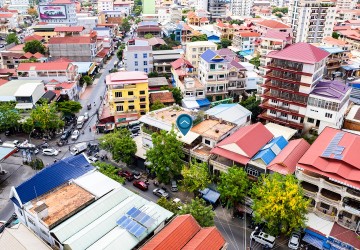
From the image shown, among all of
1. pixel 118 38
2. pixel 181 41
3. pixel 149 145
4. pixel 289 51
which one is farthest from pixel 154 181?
pixel 118 38

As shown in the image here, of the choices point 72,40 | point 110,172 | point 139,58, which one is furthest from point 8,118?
point 72,40

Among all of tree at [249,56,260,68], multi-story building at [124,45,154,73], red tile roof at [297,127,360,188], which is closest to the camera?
red tile roof at [297,127,360,188]

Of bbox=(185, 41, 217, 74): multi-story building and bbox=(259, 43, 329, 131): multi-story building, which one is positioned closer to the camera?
bbox=(259, 43, 329, 131): multi-story building

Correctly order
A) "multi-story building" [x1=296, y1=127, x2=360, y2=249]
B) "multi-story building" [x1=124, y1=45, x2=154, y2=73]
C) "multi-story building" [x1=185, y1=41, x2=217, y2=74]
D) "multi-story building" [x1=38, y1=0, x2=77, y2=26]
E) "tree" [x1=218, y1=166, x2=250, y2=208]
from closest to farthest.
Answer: "multi-story building" [x1=296, y1=127, x2=360, y2=249] < "tree" [x1=218, y1=166, x2=250, y2=208] < "multi-story building" [x1=124, y1=45, x2=154, y2=73] < "multi-story building" [x1=185, y1=41, x2=217, y2=74] < "multi-story building" [x1=38, y1=0, x2=77, y2=26]

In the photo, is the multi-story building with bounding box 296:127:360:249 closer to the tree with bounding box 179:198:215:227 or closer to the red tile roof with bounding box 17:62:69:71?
the tree with bounding box 179:198:215:227

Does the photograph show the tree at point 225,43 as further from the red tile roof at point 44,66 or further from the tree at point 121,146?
the tree at point 121,146

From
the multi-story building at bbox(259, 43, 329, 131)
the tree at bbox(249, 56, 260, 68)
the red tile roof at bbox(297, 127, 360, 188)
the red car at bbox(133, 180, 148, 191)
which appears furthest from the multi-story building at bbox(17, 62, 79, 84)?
the red tile roof at bbox(297, 127, 360, 188)

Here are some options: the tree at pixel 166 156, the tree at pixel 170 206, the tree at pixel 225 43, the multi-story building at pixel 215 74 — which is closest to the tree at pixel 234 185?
the tree at pixel 170 206
